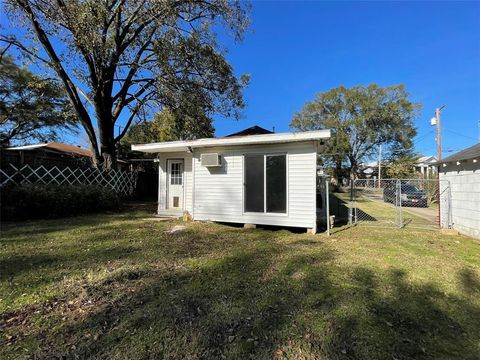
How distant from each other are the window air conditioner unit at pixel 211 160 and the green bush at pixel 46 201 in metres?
4.94

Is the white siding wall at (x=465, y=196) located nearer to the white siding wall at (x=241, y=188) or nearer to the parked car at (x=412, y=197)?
the white siding wall at (x=241, y=188)

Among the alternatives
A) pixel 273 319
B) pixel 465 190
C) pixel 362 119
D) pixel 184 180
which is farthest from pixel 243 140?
pixel 362 119

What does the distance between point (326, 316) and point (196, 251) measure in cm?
310

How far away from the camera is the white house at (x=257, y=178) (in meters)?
7.67

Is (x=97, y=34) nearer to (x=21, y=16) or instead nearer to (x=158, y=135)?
(x=21, y=16)

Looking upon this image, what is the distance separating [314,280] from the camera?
4211 millimetres

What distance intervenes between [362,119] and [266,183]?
3110cm

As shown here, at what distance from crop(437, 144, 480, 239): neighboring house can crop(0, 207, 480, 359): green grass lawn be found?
1547 millimetres

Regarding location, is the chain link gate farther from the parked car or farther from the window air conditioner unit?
the window air conditioner unit

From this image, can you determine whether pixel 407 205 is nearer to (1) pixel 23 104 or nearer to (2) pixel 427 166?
(2) pixel 427 166

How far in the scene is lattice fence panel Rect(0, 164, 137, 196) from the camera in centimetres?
995

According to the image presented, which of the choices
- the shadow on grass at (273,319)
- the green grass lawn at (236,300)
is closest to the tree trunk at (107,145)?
the green grass lawn at (236,300)

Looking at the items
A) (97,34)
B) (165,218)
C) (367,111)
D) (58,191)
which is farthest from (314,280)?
(367,111)

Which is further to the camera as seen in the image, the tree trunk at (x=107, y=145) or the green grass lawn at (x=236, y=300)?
the tree trunk at (x=107, y=145)
